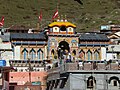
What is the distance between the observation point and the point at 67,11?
575 ft

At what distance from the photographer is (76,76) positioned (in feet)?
172

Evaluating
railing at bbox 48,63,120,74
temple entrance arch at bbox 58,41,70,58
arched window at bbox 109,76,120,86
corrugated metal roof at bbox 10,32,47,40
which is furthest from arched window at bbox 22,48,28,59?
arched window at bbox 109,76,120,86

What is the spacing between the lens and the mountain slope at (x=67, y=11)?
504 ft

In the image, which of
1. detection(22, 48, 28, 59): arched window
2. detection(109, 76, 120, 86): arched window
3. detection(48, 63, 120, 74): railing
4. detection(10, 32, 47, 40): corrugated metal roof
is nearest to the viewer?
detection(48, 63, 120, 74): railing

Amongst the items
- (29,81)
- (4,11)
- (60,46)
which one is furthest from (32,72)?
(4,11)

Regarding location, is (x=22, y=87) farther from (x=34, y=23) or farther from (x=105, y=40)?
(x=34, y=23)

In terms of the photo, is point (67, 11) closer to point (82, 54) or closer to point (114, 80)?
point (82, 54)

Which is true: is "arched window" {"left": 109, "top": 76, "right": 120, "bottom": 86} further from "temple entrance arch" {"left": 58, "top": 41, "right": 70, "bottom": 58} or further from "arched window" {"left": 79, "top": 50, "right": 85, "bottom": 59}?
"arched window" {"left": 79, "top": 50, "right": 85, "bottom": 59}

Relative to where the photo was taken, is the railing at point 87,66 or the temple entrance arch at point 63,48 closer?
the railing at point 87,66

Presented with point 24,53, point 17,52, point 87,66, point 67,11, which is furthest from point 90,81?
point 67,11

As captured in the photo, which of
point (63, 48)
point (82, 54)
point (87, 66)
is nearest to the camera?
→ point (87, 66)

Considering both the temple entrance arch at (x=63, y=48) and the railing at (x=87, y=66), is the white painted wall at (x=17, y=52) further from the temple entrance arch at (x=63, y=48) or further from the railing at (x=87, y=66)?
the railing at (x=87, y=66)

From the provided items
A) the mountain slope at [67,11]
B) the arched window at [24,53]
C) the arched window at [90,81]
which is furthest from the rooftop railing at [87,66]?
the mountain slope at [67,11]

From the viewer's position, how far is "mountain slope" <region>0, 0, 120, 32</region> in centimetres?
15366
